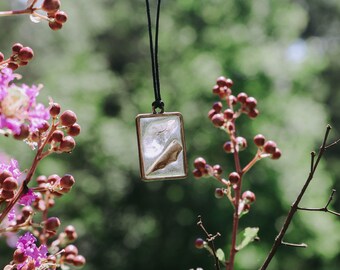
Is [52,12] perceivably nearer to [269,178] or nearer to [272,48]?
[269,178]

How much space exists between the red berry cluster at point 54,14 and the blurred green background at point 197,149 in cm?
644

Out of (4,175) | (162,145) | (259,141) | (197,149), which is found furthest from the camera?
(197,149)

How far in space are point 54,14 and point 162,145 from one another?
0.32 m

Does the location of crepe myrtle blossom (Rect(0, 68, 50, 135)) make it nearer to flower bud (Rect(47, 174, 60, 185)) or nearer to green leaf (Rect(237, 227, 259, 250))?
flower bud (Rect(47, 174, 60, 185))

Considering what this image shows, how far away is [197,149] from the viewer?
7.71 m

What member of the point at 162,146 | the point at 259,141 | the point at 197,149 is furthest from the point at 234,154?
the point at 197,149

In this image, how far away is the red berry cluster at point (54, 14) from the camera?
87cm

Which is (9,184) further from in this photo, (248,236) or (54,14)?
(248,236)

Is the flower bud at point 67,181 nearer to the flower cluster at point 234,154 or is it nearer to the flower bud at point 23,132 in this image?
the flower bud at point 23,132

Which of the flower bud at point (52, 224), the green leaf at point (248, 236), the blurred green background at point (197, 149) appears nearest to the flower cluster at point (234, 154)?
the green leaf at point (248, 236)

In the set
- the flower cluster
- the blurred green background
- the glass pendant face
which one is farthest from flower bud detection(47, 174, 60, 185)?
the blurred green background

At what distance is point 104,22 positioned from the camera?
14633 mm

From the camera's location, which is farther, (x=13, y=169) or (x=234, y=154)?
(x=234, y=154)

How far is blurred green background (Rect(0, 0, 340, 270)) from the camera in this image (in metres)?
7.65
